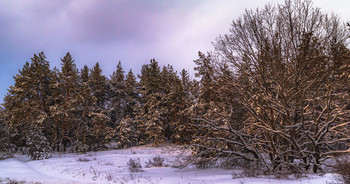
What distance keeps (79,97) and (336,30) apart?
2608 cm

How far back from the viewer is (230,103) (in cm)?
1194

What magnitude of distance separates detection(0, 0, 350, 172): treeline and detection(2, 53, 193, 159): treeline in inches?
5.6

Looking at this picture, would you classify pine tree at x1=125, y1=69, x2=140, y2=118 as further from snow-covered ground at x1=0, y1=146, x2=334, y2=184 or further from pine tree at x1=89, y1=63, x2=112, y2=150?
snow-covered ground at x1=0, y1=146, x2=334, y2=184

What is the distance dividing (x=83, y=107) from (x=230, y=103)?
24.3 m

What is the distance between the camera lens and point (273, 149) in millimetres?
8578

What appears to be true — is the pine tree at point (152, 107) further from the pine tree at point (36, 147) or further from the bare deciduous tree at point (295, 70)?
the bare deciduous tree at point (295, 70)

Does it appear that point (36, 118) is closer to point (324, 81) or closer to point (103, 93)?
point (103, 93)

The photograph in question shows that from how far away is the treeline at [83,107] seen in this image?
999 inches

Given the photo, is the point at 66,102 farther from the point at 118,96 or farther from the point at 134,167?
the point at 134,167

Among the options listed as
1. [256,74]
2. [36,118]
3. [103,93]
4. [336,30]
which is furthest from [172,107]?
[336,30]

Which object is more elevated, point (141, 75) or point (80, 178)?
point (141, 75)

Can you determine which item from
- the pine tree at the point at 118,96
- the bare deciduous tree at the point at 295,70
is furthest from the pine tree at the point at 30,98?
the bare deciduous tree at the point at 295,70

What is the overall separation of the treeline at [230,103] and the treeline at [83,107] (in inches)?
5.6

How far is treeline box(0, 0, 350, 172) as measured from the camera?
8062mm
